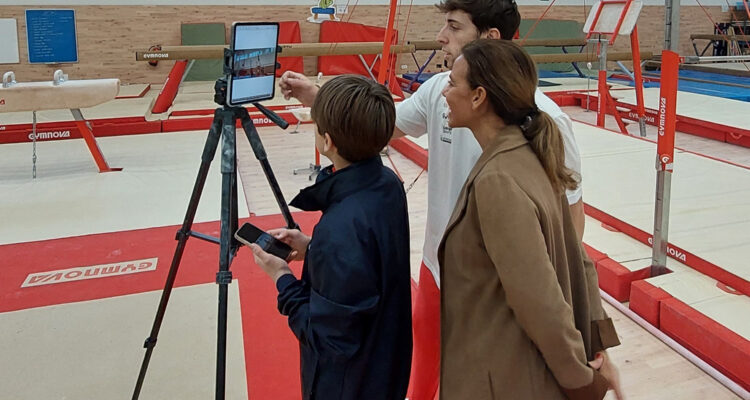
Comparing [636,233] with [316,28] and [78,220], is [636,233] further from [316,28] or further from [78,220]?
[316,28]

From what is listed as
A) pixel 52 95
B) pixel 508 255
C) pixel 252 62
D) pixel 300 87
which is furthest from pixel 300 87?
pixel 52 95

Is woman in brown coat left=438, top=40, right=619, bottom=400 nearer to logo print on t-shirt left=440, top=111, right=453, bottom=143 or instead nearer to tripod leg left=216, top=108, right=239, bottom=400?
logo print on t-shirt left=440, top=111, right=453, bottom=143

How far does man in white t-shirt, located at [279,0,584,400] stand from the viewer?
138 cm

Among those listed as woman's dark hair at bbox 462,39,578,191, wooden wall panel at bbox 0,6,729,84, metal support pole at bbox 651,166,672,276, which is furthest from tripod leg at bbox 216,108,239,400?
wooden wall panel at bbox 0,6,729,84

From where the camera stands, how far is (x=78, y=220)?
3551 millimetres

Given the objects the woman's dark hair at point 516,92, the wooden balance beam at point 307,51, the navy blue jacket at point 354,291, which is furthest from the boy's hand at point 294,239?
the wooden balance beam at point 307,51

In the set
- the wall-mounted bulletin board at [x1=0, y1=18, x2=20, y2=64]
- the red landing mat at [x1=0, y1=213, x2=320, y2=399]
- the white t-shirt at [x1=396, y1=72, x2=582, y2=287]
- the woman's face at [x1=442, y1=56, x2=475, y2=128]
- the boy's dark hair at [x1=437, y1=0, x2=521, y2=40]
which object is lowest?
the red landing mat at [x1=0, y1=213, x2=320, y2=399]

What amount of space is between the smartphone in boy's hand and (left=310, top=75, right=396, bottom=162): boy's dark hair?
9.7 inches

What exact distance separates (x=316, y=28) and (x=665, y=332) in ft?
27.8

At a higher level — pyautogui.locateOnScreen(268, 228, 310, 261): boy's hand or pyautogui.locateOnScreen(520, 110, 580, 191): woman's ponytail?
pyautogui.locateOnScreen(520, 110, 580, 191): woman's ponytail

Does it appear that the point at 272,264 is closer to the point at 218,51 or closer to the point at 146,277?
the point at 146,277

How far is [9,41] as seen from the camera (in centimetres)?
834

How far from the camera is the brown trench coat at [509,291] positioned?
879mm

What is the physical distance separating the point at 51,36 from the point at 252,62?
8374 millimetres
